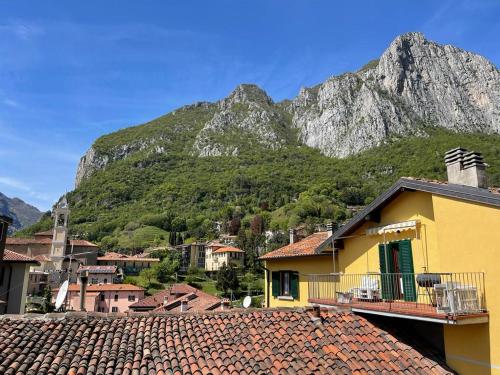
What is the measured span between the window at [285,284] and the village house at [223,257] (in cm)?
8437

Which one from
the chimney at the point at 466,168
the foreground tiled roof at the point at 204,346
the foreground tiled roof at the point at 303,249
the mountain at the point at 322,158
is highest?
→ the mountain at the point at 322,158

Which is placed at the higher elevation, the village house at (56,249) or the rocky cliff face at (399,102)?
the rocky cliff face at (399,102)

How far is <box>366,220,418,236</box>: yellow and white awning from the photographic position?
12.2 m

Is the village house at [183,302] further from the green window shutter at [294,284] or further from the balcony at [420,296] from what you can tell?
the balcony at [420,296]

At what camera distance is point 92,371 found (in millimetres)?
8055

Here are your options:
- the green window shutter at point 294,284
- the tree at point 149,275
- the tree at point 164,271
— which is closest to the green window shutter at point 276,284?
the green window shutter at point 294,284

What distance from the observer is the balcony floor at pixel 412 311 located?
8.97 meters

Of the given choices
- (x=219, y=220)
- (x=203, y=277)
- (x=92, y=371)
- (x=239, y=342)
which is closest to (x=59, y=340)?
(x=92, y=371)

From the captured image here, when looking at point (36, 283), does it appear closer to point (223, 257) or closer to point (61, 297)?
point (223, 257)

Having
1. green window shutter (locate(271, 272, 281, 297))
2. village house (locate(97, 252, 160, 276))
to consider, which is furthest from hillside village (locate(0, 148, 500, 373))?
village house (locate(97, 252, 160, 276))

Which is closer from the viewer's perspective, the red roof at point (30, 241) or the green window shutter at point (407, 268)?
the green window shutter at point (407, 268)

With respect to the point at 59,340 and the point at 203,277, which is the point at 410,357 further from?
the point at 203,277

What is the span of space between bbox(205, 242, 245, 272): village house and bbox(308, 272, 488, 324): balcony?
94.5m

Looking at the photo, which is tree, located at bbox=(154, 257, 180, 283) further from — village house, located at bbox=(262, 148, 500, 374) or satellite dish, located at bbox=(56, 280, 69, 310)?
village house, located at bbox=(262, 148, 500, 374)
